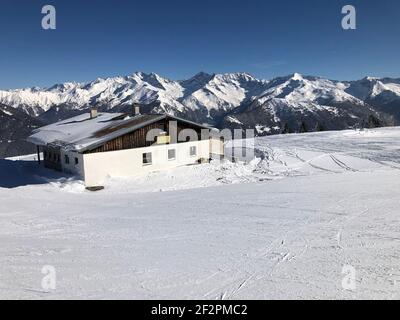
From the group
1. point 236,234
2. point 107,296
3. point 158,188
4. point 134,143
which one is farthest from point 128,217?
point 134,143

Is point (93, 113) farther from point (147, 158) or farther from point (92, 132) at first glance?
point (147, 158)

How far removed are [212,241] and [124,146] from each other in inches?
636

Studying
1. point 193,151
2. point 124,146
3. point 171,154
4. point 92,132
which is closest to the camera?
point 124,146

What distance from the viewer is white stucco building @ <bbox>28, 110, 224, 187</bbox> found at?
75.4 ft

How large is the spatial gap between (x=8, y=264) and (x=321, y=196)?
1061 centimetres

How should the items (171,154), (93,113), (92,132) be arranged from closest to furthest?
(92,132) < (171,154) < (93,113)

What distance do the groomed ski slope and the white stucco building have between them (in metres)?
3.98

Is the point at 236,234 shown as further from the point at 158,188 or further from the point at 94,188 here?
the point at 94,188

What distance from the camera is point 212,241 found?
9.54 m

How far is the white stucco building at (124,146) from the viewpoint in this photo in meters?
23.0

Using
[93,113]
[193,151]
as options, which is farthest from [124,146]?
[93,113]

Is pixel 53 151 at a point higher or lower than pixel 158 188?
higher
